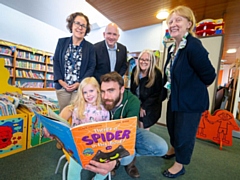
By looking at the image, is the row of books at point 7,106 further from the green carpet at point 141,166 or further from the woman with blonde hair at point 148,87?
Answer: the woman with blonde hair at point 148,87

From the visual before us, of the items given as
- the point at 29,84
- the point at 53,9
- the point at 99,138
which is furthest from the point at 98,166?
the point at 29,84

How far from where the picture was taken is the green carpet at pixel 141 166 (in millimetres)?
1076

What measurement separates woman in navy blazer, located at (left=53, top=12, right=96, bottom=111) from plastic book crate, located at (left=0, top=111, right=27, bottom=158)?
1.80 ft

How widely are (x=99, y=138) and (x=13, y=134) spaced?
4.14ft

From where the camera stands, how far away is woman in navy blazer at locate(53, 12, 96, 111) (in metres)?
1.20

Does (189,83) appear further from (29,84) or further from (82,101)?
(29,84)

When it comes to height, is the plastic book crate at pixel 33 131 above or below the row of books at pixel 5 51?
below

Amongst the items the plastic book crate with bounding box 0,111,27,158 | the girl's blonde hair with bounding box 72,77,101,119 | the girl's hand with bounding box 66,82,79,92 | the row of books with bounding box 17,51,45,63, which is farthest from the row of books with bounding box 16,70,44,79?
the girl's blonde hair with bounding box 72,77,101,119

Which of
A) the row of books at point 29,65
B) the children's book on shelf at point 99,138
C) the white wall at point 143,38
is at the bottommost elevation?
the children's book on shelf at point 99,138

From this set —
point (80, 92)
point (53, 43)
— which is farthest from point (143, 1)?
point (53, 43)

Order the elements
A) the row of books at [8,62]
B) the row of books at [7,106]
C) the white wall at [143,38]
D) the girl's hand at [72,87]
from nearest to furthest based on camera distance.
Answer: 1. the girl's hand at [72,87]
2. the row of books at [7,106]
3. the white wall at [143,38]
4. the row of books at [8,62]

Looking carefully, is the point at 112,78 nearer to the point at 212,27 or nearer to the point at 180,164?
the point at 180,164

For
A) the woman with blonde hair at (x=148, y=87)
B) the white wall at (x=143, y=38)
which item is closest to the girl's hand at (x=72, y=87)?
the woman with blonde hair at (x=148, y=87)

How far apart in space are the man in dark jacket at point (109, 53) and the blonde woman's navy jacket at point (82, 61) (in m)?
0.09
